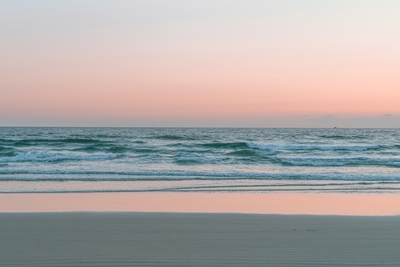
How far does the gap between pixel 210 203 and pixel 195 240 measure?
4235 millimetres

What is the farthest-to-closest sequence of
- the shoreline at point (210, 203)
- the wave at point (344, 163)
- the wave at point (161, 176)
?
1. the wave at point (344, 163)
2. the wave at point (161, 176)
3. the shoreline at point (210, 203)

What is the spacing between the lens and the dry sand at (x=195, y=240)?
6.56 meters

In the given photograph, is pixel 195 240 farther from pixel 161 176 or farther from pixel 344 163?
pixel 344 163

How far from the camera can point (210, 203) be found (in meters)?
12.0

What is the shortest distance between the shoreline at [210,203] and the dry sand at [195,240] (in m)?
0.98

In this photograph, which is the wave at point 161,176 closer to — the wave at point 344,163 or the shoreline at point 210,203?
the shoreline at point 210,203

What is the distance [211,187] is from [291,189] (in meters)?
2.79

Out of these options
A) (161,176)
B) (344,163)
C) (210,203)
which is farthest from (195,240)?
(344,163)

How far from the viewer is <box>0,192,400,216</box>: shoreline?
35.7ft

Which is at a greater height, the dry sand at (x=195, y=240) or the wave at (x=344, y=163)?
the wave at (x=344, y=163)

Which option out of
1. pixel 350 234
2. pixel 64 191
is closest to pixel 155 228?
pixel 350 234

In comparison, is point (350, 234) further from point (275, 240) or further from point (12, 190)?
point (12, 190)

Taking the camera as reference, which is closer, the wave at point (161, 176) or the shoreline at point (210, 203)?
the shoreline at point (210, 203)

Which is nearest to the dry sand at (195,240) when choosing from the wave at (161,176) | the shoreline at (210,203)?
the shoreline at (210,203)
